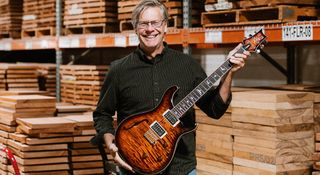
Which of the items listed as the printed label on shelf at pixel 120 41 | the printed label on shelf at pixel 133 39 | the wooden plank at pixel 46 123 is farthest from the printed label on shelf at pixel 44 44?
the wooden plank at pixel 46 123

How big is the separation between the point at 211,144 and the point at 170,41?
1418 millimetres

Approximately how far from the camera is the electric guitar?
3344mm

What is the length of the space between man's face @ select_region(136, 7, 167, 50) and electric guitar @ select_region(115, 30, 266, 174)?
0.96 ft

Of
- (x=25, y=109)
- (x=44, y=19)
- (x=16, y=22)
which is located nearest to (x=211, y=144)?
(x=25, y=109)

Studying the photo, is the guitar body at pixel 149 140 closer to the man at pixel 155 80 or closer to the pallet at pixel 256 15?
the man at pixel 155 80

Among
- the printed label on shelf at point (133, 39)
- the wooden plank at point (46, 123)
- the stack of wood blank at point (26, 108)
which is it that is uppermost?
the printed label on shelf at point (133, 39)

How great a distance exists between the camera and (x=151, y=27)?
3.32m

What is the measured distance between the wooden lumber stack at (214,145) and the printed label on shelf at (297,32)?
789 mm

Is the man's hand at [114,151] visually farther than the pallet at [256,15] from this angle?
No

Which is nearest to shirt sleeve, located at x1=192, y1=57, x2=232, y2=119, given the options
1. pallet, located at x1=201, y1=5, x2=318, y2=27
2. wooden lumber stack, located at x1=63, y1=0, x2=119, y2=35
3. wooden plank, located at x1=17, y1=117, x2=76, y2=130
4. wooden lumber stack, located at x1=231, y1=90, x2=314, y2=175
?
wooden lumber stack, located at x1=231, y1=90, x2=314, y2=175

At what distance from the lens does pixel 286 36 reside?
4680 mm

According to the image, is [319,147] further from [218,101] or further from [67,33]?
[67,33]

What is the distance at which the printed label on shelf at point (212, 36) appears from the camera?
17.5ft

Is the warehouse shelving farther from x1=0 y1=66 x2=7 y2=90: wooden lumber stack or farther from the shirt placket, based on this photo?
the shirt placket
